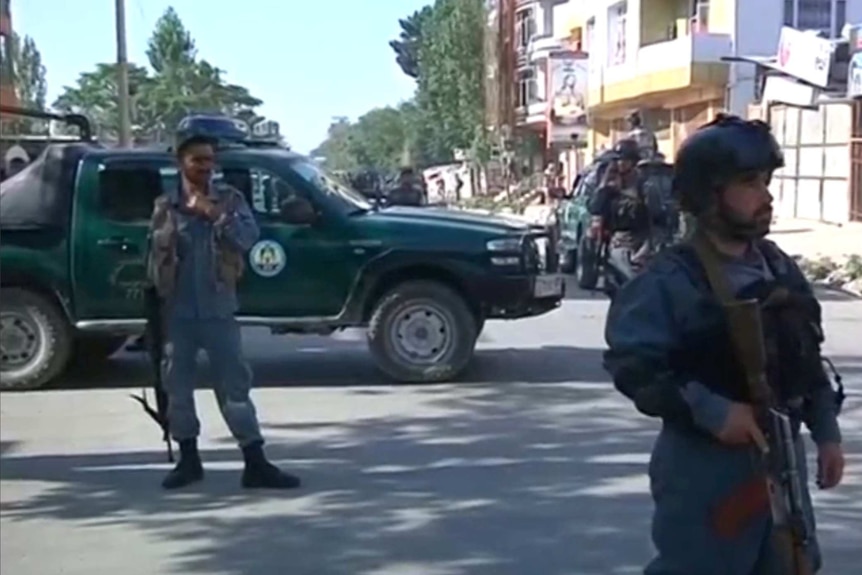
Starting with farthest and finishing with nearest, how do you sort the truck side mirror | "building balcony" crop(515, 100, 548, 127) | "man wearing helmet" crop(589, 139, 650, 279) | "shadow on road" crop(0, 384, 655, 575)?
"building balcony" crop(515, 100, 548, 127), "man wearing helmet" crop(589, 139, 650, 279), the truck side mirror, "shadow on road" crop(0, 384, 655, 575)

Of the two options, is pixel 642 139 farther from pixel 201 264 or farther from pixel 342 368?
pixel 201 264

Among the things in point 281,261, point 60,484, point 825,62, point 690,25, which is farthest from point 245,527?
point 690,25

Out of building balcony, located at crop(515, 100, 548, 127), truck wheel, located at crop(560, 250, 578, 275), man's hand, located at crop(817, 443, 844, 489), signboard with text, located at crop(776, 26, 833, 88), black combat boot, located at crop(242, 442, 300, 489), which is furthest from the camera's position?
Answer: building balcony, located at crop(515, 100, 548, 127)

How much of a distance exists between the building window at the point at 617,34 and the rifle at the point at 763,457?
40.2m

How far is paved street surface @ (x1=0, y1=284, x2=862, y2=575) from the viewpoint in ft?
18.2

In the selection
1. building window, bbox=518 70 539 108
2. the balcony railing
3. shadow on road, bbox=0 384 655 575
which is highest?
building window, bbox=518 70 539 108

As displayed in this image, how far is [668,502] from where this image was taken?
3.18 metres

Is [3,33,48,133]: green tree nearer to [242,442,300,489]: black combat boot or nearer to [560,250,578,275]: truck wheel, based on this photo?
[242,442,300,489]: black combat boot

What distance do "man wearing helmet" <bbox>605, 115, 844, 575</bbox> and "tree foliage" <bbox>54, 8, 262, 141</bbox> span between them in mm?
19807

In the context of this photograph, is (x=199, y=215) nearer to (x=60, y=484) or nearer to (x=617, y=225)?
(x=60, y=484)

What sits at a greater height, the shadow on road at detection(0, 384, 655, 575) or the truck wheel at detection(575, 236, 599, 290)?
the truck wheel at detection(575, 236, 599, 290)

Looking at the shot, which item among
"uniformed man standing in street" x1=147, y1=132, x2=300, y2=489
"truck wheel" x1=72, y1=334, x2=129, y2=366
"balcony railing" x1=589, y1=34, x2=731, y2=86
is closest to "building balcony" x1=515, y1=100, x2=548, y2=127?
"balcony railing" x1=589, y1=34, x2=731, y2=86

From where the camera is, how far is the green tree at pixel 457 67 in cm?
5559

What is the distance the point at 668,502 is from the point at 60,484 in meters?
4.42
